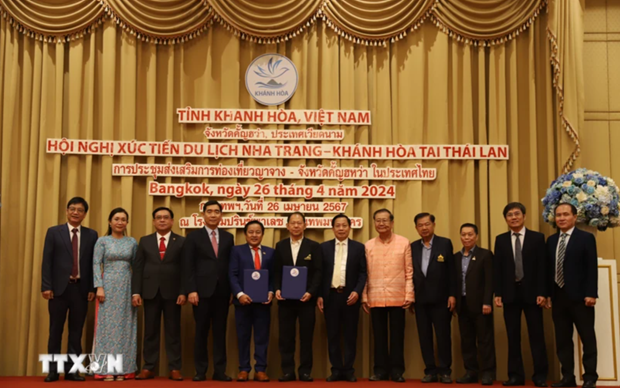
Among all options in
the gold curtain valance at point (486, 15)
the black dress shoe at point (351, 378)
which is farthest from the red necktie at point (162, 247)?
the gold curtain valance at point (486, 15)

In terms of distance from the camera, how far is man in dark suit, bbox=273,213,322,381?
584 centimetres

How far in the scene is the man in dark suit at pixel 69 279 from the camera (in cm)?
569

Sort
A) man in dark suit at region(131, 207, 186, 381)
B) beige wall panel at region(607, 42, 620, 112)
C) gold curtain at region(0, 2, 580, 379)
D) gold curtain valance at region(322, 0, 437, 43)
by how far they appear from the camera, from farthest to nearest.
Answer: beige wall panel at region(607, 42, 620, 112)
gold curtain valance at region(322, 0, 437, 43)
gold curtain at region(0, 2, 580, 379)
man in dark suit at region(131, 207, 186, 381)

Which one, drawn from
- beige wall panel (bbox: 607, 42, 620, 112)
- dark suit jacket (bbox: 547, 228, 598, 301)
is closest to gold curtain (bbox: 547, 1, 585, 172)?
beige wall panel (bbox: 607, 42, 620, 112)

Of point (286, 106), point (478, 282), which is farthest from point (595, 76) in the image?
point (286, 106)

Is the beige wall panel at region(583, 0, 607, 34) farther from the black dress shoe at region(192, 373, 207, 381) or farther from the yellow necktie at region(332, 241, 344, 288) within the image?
the black dress shoe at region(192, 373, 207, 381)

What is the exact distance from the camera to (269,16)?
21.4ft

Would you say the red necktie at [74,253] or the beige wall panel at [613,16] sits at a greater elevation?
the beige wall panel at [613,16]

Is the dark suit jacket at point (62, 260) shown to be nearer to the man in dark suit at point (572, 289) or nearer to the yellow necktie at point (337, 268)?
the yellow necktie at point (337, 268)

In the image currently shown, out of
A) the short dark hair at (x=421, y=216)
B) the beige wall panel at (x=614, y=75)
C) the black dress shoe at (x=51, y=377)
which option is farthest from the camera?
the beige wall panel at (x=614, y=75)

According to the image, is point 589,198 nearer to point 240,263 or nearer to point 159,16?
point 240,263

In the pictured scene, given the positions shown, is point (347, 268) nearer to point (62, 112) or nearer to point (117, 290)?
point (117, 290)

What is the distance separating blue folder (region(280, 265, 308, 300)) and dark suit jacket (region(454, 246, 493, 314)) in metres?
1.29

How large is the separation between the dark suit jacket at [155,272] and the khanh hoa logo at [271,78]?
5.72 ft
